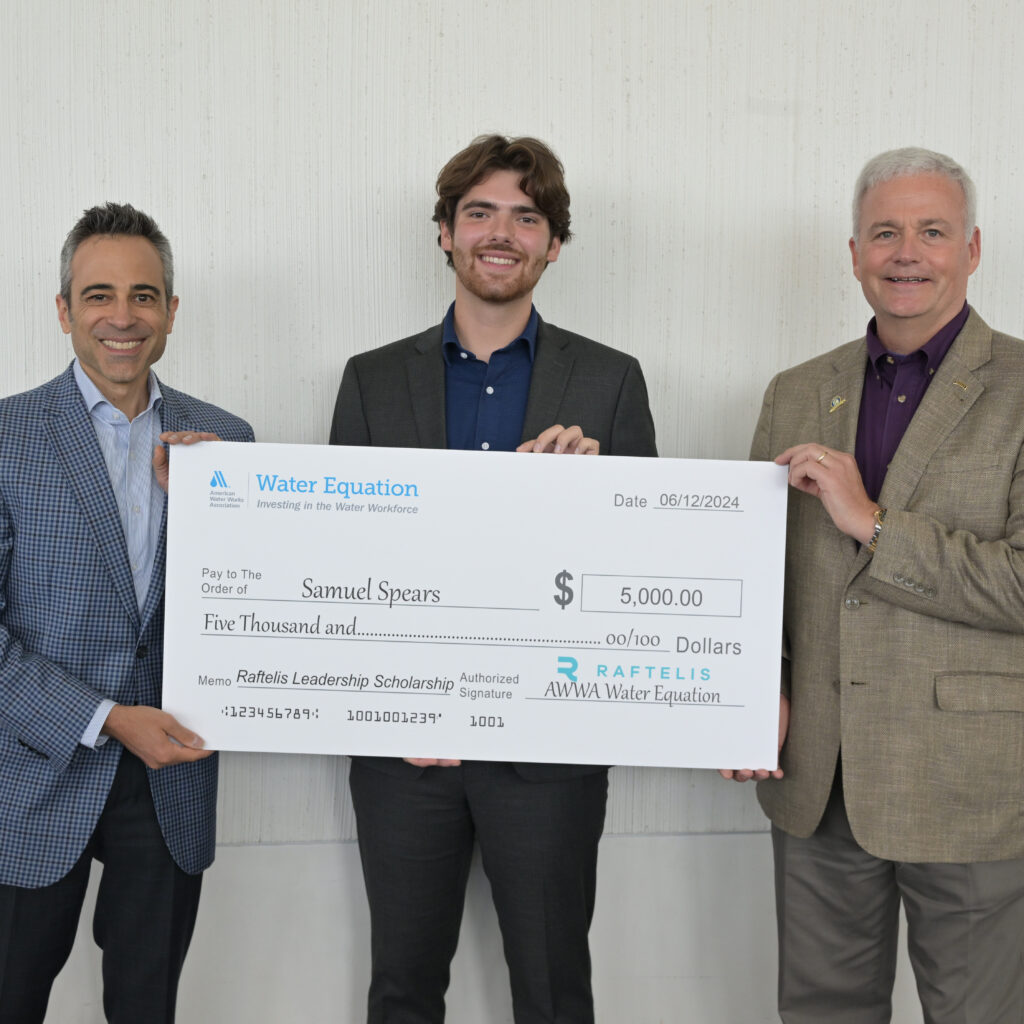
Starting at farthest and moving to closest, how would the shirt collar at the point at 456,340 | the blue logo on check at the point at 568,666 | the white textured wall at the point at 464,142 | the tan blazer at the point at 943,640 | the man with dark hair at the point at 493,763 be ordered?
the white textured wall at the point at 464,142 < the shirt collar at the point at 456,340 < the man with dark hair at the point at 493,763 < the blue logo on check at the point at 568,666 < the tan blazer at the point at 943,640

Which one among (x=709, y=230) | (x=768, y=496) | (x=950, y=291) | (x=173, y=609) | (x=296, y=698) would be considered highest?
(x=709, y=230)

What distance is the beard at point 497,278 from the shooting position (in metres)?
1.99

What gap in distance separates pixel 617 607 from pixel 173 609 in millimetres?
824

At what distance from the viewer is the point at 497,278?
6.54ft

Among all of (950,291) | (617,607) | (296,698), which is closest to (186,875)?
(296,698)

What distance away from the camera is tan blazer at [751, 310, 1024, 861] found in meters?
1.70

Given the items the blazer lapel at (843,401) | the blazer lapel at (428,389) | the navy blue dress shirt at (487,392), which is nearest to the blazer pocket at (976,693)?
the blazer lapel at (843,401)

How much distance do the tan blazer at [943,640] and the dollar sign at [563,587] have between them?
20.1 inches

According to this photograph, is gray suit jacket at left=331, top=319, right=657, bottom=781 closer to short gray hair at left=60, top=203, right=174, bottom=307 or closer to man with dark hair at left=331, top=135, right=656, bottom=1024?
man with dark hair at left=331, top=135, right=656, bottom=1024

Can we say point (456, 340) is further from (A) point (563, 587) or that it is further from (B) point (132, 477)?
(B) point (132, 477)

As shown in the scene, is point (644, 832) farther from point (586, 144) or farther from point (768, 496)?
point (586, 144)

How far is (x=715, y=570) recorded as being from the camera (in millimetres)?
1792

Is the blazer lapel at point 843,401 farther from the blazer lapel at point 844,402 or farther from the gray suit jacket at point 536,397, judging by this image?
the gray suit jacket at point 536,397

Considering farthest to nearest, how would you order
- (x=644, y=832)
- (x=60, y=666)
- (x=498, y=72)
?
(x=644, y=832), (x=498, y=72), (x=60, y=666)
